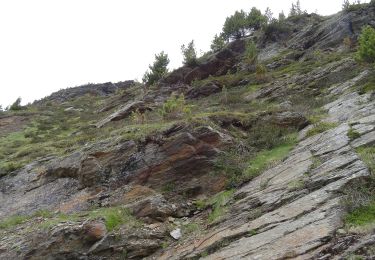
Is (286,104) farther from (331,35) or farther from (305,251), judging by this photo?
(331,35)

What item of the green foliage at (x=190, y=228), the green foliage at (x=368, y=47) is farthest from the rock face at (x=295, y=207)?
the green foliage at (x=368, y=47)

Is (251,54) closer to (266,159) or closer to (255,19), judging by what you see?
(255,19)

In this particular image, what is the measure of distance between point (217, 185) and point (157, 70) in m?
30.5

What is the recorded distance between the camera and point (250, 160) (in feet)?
51.2

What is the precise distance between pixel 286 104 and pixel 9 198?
47.1ft

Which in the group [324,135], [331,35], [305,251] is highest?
[331,35]

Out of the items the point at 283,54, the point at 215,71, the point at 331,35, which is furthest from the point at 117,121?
the point at 331,35

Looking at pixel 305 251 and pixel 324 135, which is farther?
pixel 324 135

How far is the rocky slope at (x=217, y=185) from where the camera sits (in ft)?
30.1

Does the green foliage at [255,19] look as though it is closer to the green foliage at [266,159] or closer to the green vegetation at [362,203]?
the green foliage at [266,159]

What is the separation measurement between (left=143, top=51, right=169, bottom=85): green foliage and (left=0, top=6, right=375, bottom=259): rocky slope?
58.4 feet

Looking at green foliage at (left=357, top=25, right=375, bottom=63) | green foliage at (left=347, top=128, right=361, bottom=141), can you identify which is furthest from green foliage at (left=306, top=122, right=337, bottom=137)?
green foliage at (left=357, top=25, right=375, bottom=63)

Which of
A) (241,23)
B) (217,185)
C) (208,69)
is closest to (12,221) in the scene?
(217,185)

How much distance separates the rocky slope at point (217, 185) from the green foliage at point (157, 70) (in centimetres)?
1781
